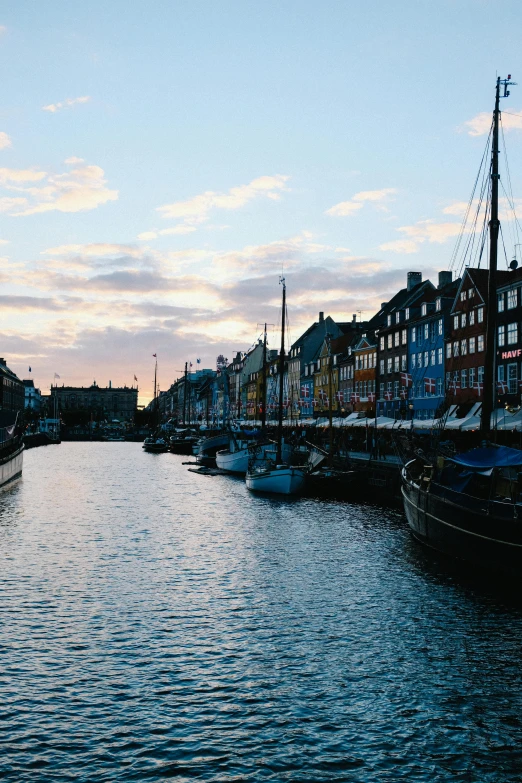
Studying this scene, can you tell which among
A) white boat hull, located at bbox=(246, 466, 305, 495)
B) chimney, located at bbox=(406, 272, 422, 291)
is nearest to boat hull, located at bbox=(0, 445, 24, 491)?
white boat hull, located at bbox=(246, 466, 305, 495)

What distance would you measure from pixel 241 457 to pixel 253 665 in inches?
2515

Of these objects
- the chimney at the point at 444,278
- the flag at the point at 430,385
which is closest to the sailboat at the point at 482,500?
the flag at the point at 430,385

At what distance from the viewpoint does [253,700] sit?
53.4 feet

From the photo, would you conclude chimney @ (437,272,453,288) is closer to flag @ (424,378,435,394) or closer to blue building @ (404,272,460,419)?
blue building @ (404,272,460,419)

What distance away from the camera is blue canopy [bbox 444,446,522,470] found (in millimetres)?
29145

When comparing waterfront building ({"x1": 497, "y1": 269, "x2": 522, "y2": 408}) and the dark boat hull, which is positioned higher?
waterfront building ({"x1": 497, "y1": 269, "x2": 522, "y2": 408})

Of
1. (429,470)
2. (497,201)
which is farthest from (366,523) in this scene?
(497,201)

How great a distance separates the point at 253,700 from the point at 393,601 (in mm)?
9867

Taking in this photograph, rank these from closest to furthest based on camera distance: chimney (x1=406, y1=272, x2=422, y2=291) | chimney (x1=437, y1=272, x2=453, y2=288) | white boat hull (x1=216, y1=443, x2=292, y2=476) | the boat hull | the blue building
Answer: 1. white boat hull (x1=216, y1=443, x2=292, y2=476)
2. the boat hull
3. the blue building
4. chimney (x1=437, y1=272, x2=453, y2=288)
5. chimney (x1=406, y1=272, x2=422, y2=291)

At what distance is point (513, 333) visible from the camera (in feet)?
233

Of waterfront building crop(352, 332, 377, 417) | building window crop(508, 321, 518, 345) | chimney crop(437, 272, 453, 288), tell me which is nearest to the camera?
building window crop(508, 321, 518, 345)

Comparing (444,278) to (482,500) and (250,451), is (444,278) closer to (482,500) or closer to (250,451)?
(250,451)

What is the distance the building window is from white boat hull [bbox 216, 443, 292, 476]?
22093 millimetres

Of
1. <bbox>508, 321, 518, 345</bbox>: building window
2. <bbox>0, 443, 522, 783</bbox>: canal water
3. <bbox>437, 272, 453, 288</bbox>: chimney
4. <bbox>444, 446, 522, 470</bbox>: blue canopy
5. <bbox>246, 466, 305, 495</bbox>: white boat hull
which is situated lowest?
<bbox>0, 443, 522, 783</bbox>: canal water
